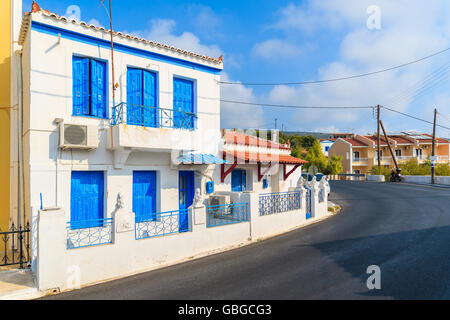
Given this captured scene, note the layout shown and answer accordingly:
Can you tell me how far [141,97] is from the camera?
31.0 feet

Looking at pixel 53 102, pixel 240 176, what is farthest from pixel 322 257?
pixel 53 102

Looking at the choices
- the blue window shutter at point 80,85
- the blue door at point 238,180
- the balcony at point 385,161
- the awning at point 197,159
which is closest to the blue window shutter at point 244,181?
the blue door at point 238,180

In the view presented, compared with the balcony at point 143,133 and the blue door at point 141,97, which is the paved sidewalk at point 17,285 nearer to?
the balcony at point 143,133

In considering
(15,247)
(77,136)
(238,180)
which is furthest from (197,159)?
(15,247)

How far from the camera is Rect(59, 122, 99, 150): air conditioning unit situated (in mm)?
7586

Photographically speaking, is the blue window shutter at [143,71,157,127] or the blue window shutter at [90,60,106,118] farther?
the blue window shutter at [143,71,157,127]

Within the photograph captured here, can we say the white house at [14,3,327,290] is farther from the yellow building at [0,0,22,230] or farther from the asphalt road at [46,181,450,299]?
the yellow building at [0,0,22,230]

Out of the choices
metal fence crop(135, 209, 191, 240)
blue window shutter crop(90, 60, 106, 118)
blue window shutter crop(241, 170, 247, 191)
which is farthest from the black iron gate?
blue window shutter crop(241, 170, 247, 191)

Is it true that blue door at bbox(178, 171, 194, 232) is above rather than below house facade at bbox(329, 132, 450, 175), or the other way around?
below

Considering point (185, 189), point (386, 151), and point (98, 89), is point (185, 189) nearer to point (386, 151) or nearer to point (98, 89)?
point (98, 89)

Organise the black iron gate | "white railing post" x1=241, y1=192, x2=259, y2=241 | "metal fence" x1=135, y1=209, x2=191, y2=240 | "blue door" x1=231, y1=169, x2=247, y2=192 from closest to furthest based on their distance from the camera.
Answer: the black iron gate, "metal fence" x1=135, y1=209, x2=191, y2=240, "white railing post" x1=241, y1=192, x2=259, y2=241, "blue door" x1=231, y1=169, x2=247, y2=192

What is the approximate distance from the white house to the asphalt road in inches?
26.3

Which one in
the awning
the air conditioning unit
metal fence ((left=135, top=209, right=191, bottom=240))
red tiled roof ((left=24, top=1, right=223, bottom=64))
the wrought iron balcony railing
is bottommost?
metal fence ((left=135, top=209, right=191, bottom=240))

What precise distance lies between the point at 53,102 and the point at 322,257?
8.67 meters
